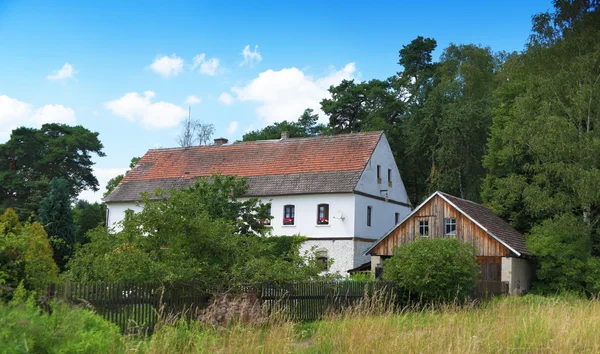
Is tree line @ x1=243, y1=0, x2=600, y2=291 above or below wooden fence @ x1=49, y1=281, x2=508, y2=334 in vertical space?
above

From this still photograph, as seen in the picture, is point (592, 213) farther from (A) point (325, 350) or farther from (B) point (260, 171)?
(A) point (325, 350)

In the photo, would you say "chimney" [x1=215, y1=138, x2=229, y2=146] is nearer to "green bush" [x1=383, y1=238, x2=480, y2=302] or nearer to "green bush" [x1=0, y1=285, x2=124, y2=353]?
"green bush" [x1=383, y1=238, x2=480, y2=302]

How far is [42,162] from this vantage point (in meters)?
53.8

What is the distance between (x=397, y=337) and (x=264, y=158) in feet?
105

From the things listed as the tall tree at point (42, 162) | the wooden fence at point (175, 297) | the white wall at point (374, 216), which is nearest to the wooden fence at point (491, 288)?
the wooden fence at point (175, 297)

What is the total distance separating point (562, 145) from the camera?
89.2 feet

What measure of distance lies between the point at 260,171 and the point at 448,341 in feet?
101

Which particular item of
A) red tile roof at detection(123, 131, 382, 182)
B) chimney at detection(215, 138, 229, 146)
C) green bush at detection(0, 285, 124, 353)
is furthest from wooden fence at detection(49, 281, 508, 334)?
chimney at detection(215, 138, 229, 146)

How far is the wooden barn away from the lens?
28938mm

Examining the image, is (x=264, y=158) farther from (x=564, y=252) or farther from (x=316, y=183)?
(x=564, y=252)

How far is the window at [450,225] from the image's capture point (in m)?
30.9

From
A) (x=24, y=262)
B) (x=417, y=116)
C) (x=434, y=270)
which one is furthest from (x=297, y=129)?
(x=24, y=262)

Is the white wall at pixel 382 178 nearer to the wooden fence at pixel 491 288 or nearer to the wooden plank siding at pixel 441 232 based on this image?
the wooden plank siding at pixel 441 232

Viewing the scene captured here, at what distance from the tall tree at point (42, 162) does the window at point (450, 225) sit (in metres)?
32.5
